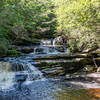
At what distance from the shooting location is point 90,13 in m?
9.84

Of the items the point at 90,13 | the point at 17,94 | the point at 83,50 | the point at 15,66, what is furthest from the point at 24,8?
the point at 17,94

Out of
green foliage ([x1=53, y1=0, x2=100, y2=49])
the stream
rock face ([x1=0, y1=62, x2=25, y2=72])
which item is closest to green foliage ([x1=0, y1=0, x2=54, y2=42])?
rock face ([x1=0, y1=62, x2=25, y2=72])

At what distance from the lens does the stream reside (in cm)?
733

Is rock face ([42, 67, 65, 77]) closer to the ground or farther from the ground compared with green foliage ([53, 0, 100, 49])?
closer to the ground

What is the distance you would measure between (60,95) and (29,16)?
56.5 ft

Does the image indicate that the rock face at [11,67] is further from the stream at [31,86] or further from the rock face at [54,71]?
the rock face at [54,71]

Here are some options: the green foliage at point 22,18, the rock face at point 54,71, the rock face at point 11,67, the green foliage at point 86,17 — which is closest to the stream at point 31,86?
the rock face at point 11,67

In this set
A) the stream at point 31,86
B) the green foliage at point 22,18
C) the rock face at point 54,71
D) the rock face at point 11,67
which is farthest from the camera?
the green foliage at point 22,18

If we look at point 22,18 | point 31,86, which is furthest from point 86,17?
point 22,18

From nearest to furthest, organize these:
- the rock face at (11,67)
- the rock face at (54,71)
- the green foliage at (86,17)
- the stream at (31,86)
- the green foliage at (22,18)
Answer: the stream at (31,86)
the green foliage at (86,17)
the rock face at (54,71)
the rock face at (11,67)
the green foliage at (22,18)

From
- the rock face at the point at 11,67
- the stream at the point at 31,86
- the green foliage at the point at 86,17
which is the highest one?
the green foliage at the point at 86,17

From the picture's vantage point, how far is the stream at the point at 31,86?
289 inches

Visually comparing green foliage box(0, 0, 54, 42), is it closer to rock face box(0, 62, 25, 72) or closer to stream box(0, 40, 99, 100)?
rock face box(0, 62, 25, 72)

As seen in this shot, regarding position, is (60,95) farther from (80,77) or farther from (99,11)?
(99,11)
